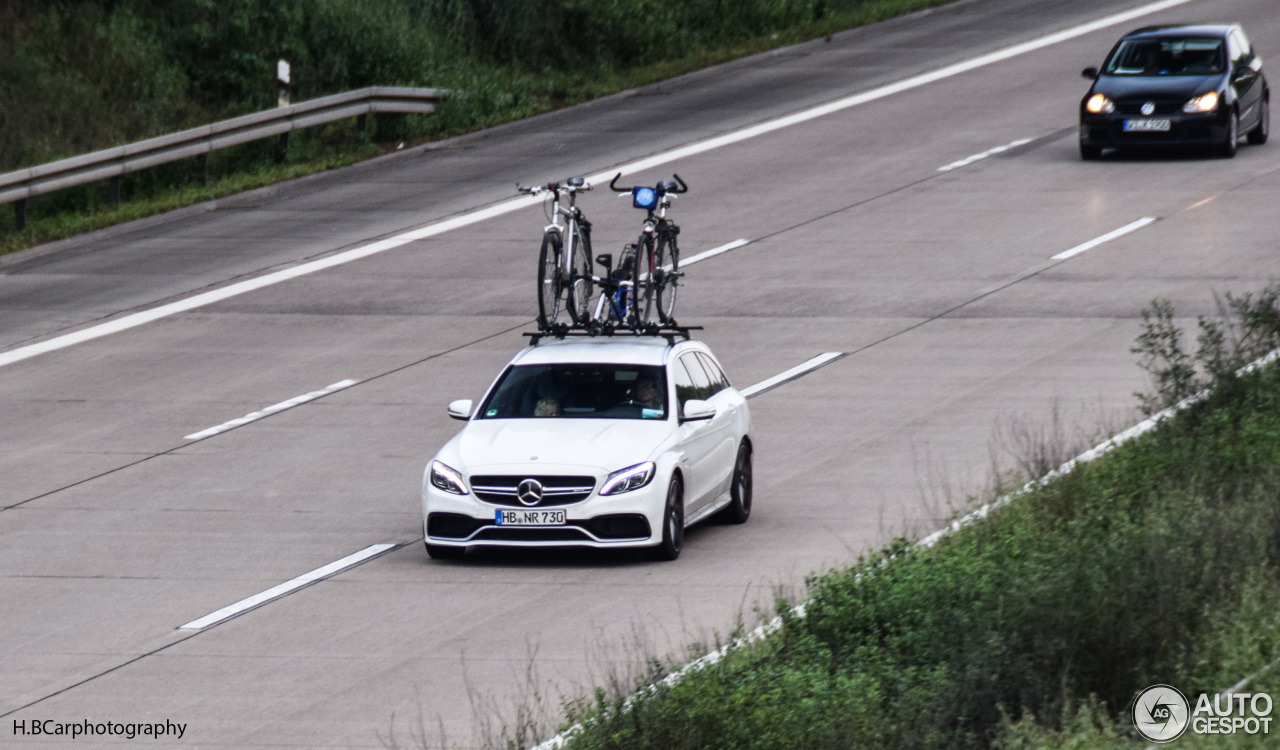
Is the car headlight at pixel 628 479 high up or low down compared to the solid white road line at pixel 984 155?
up

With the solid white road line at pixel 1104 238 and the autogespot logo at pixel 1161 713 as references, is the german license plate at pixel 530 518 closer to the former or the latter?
the autogespot logo at pixel 1161 713

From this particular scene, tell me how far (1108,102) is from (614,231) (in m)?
8.02

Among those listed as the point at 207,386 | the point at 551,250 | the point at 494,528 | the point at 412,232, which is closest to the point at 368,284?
the point at 412,232

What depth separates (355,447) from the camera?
16.9 meters

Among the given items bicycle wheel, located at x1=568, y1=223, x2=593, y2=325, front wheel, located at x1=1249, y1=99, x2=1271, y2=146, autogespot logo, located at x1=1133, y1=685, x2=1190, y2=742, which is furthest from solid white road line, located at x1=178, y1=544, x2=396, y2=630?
front wheel, located at x1=1249, y1=99, x2=1271, y2=146

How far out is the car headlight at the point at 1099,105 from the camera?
29.2 m

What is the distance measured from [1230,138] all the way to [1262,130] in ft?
5.90

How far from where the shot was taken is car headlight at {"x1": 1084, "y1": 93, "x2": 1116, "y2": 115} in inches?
1152

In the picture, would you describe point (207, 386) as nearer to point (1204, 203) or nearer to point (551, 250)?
point (551, 250)

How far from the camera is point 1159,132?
96.0ft

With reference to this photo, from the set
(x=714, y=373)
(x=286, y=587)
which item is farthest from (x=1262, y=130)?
(x=286, y=587)

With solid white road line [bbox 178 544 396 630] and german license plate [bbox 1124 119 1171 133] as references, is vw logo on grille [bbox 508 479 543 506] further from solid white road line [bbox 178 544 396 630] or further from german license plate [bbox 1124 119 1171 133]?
german license plate [bbox 1124 119 1171 133]

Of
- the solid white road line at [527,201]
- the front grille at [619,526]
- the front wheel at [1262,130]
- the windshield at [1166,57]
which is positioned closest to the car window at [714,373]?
the front grille at [619,526]

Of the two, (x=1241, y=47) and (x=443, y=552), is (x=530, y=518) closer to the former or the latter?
(x=443, y=552)
